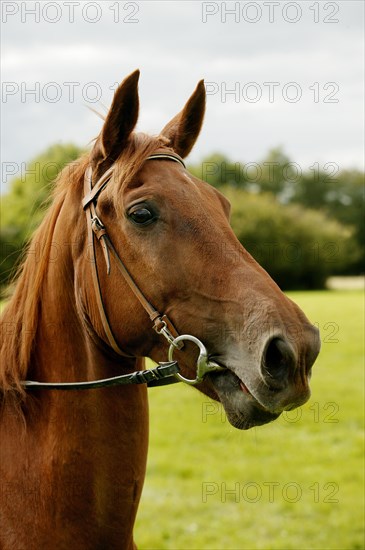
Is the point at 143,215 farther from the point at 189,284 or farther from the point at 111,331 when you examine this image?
the point at 111,331

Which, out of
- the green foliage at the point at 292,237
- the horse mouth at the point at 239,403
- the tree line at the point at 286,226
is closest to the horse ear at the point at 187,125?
the horse mouth at the point at 239,403

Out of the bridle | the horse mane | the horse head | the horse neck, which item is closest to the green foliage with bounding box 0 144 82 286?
the horse mane

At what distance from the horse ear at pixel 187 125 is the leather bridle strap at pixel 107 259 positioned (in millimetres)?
284

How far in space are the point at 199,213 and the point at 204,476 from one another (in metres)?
6.37

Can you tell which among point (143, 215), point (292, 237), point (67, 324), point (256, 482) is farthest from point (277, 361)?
point (292, 237)

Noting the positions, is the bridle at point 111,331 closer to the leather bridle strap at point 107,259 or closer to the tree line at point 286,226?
the leather bridle strap at point 107,259

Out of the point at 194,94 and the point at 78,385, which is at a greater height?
the point at 194,94

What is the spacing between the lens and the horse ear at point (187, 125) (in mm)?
3143

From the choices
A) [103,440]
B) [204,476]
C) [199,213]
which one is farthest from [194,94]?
[204,476]

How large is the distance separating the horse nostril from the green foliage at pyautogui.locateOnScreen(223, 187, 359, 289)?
39640mm

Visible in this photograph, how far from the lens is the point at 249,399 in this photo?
2.40m

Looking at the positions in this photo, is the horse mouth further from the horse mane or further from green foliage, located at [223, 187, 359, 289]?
green foliage, located at [223, 187, 359, 289]

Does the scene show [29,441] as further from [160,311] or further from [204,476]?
[204,476]

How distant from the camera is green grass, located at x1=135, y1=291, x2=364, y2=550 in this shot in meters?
6.40
